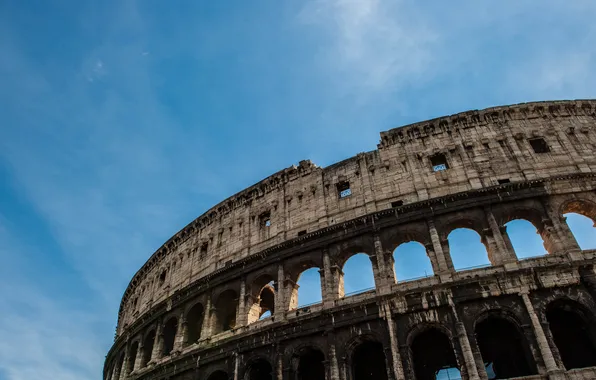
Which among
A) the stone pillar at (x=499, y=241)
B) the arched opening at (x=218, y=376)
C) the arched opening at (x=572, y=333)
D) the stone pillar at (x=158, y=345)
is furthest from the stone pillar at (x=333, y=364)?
the stone pillar at (x=158, y=345)

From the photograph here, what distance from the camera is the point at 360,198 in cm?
1967

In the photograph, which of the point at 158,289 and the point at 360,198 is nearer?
the point at 360,198

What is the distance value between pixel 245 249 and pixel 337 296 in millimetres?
6379

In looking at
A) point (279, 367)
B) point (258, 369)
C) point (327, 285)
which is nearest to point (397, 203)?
point (327, 285)

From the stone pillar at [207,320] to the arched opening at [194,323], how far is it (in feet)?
2.73

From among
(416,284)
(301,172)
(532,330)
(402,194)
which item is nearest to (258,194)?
(301,172)

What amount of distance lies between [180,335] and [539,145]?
19.8 metres

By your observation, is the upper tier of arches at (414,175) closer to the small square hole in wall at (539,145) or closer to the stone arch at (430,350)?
the small square hole in wall at (539,145)

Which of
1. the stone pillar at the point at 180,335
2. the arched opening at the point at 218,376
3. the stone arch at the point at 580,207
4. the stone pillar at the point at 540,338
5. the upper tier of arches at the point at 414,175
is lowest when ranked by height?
the stone pillar at the point at 540,338

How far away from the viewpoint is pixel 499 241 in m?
16.0

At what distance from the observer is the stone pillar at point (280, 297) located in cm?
1753

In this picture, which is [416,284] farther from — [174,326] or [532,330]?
[174,326]

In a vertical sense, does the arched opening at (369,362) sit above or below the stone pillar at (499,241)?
below

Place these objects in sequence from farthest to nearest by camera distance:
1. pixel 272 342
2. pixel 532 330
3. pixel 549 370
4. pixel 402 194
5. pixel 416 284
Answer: pixel 402 194 < pixel 272 342 < pixel 416 284 < pixel 532 330 < pixel 549 370
